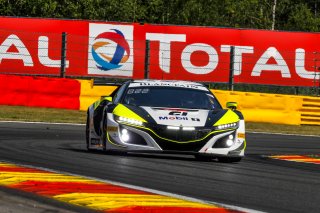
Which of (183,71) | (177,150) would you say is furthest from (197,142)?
(183,71)

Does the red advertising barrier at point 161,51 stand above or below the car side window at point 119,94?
below

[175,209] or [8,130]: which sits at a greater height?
[175,209]

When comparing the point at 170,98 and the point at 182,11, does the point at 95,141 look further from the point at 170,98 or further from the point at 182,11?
the point at 182,11

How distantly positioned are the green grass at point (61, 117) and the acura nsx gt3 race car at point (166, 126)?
9642mm

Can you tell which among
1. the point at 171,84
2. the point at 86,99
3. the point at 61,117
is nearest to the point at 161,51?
the point at 86,99

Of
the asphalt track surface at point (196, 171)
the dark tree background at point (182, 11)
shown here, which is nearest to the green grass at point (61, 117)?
the asphalt track surface at point (196, 171)

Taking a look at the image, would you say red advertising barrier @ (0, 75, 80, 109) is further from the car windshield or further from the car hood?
the car hood

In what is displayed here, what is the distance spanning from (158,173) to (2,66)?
699 inches

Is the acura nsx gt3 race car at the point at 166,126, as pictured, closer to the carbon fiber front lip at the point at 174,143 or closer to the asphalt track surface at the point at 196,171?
the carbon fiber front lip at the point at 174,143

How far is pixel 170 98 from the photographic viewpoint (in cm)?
1531

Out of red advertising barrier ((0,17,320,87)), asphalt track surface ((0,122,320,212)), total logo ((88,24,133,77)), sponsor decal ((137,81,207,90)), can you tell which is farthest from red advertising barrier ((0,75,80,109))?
sponsor decal ((137,81,207,90))

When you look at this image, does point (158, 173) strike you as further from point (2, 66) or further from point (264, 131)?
point (2, 66)

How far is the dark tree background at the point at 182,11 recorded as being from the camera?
42188mm

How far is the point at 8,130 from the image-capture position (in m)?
20.0
